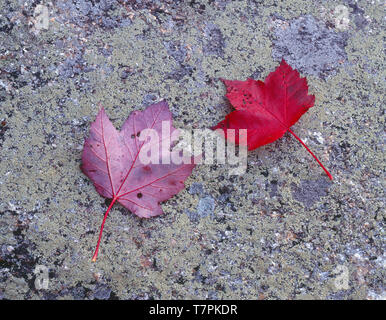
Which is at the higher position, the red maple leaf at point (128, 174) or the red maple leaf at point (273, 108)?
the red maple leaf at point (273, 108)

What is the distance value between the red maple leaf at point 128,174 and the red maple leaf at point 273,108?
24 centimetres

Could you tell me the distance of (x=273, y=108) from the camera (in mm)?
1292

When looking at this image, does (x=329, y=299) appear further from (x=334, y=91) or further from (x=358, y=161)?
(x=334, y=91)

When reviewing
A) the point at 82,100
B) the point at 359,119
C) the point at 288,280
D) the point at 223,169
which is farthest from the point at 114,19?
the point at 288,280

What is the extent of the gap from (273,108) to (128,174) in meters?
0.52

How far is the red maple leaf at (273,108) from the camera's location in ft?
4.24

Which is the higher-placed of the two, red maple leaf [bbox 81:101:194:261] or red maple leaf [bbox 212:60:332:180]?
red maple leaf [bbox 212:60:332:180]

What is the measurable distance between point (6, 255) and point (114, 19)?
89cm

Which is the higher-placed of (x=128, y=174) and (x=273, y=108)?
(x=273, y=108)

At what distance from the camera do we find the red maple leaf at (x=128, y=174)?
1.23m

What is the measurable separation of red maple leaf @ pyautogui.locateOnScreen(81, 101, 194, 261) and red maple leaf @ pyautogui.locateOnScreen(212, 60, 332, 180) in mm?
244

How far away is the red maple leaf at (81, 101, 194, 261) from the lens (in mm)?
1228

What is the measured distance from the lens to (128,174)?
1.23m

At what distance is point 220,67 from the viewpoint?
1.41 metres
